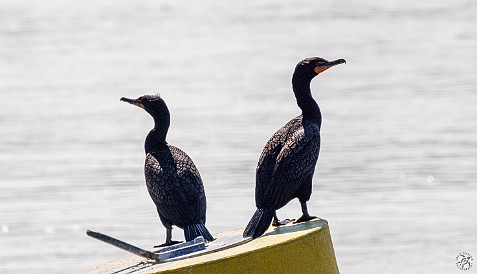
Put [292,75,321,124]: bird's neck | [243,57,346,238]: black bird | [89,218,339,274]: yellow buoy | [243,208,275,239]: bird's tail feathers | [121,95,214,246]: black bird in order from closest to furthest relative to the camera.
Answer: [89,218,339,274]: yellow buoy, [243,208,275,239]: bird's tail feathers, [243,57,346,238]: black bird, [121,95,214,246]: black bird, [292,75,321,124]: bird's neck

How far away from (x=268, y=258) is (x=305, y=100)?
5.32 feet

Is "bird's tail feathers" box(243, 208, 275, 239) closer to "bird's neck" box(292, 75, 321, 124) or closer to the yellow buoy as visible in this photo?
the yellow buoy

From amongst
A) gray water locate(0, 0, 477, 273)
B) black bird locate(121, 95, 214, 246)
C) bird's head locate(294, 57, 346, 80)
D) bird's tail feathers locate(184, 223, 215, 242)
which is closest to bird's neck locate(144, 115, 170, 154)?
black bird locate(121, 95, 214, 246)

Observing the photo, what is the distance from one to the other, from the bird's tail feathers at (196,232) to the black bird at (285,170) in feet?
0.91

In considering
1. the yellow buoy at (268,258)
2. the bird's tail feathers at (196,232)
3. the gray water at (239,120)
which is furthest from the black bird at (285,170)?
the gray water at (239,120)

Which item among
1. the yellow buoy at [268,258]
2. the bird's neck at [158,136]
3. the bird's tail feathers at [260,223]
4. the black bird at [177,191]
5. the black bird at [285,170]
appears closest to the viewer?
the yellow buoy at [268,258]

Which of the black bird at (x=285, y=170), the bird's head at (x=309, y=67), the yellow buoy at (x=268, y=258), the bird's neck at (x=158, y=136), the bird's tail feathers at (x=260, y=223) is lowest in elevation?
the yellow buoy at (x=268, y=258)

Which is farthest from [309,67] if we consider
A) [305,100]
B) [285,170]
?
[285,170]

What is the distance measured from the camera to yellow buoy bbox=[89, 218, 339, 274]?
295 inches

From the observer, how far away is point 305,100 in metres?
8.90

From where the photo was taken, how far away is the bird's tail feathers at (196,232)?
838cm

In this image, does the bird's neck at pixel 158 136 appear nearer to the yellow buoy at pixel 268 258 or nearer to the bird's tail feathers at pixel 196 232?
the bird's tail feathers at pixel 196 232

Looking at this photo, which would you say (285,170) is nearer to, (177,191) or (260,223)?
(260,223)

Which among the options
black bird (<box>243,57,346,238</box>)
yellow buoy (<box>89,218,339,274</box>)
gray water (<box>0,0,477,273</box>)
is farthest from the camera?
gray water (<box>0,0,477,273</box>)
